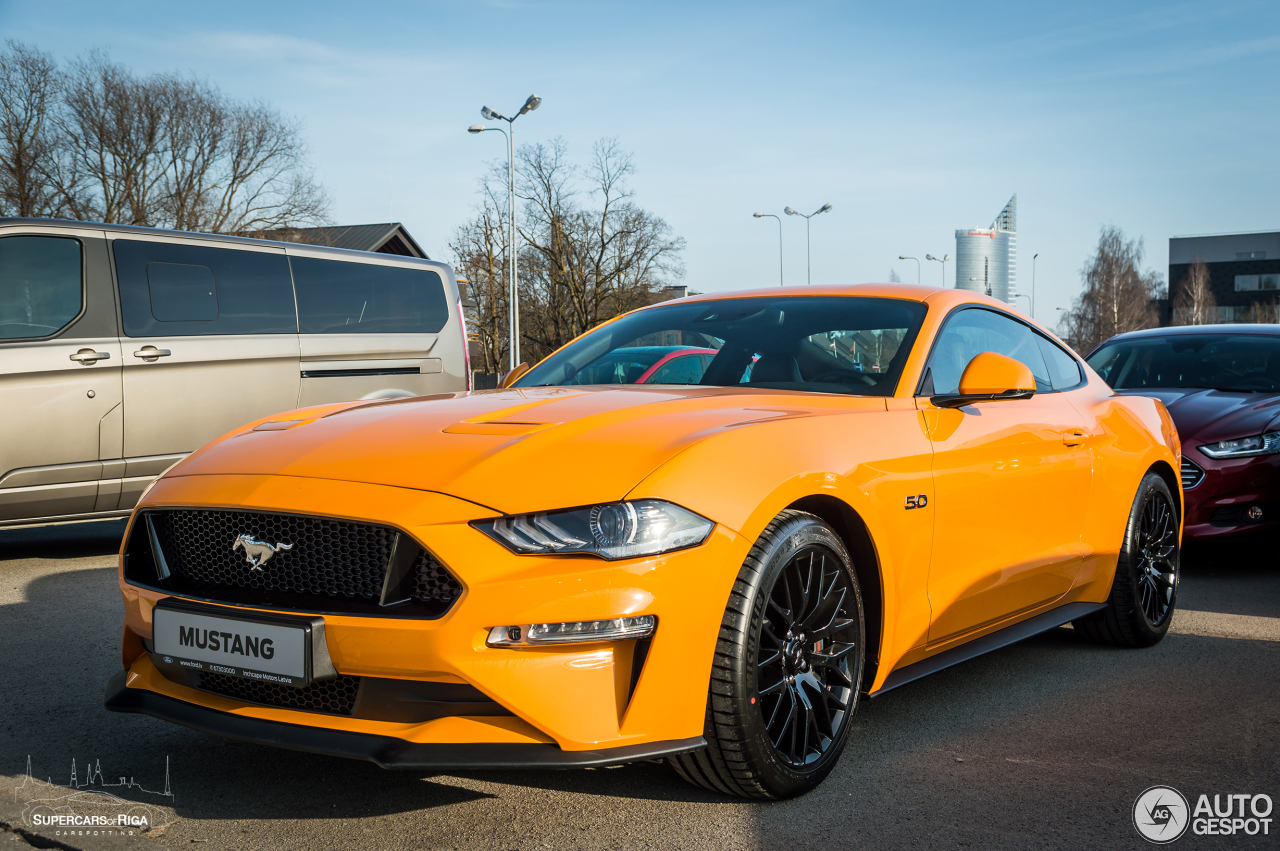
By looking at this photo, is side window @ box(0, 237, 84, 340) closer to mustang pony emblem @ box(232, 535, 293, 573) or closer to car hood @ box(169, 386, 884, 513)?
car hood @ box(169, 386, 884, 513)

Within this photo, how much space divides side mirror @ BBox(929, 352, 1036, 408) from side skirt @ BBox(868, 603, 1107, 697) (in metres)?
0.81

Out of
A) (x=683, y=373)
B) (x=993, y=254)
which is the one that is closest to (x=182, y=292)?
(x=683, y=373)

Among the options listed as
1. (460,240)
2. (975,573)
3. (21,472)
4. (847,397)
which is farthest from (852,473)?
(460,240)

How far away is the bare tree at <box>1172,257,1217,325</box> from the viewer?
8231cm

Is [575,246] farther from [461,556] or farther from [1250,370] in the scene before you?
[461,556]

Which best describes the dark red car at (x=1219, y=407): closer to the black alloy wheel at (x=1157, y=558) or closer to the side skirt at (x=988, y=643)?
the black alloy wheel at (x=1157, y=558)

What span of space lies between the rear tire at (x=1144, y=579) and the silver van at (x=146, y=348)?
4.35m

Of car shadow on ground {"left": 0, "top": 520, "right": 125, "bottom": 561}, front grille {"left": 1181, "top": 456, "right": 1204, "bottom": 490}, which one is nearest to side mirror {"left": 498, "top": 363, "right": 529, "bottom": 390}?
car shadow on ground {"left": 0, "top": 520, "right": 125, "bottom": 561}

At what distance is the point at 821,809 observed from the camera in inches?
110

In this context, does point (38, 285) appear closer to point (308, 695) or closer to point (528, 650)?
point (308, 695)

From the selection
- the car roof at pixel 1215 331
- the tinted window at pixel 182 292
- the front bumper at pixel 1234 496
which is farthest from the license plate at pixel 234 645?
the car roof at pixel 1215 331

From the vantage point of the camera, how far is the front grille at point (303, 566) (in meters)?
2.44

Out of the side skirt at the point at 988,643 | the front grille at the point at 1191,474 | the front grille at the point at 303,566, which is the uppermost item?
the front grille at the point at 303,566

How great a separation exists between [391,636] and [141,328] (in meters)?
5.12
